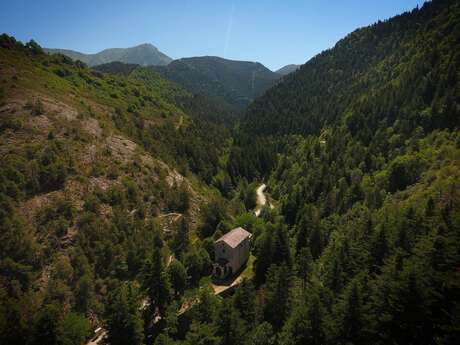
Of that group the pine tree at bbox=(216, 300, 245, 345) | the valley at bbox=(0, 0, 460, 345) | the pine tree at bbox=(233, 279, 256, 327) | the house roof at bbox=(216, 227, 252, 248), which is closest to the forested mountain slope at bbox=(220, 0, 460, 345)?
the valley at bbox=(0, 0, 460, 345)

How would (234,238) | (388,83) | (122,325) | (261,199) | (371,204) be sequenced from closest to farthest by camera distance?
(122,325)
(234,238)
(371,204)
(261,199)
(388,83)

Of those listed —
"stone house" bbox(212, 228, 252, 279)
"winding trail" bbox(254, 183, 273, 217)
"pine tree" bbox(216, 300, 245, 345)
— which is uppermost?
"pine tree" bbox(216, 300, 245, 345)

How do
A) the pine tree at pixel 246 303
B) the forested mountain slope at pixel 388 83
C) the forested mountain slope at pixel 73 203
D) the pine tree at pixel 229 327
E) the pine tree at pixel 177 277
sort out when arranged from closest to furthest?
1. the pine tree at pixel 229 327
2. the pine tree at pixel 246 303
3. the forested mountain slope at pixel 73 203
4. the pine tree at pixel 177 277
5. the forested mountain slope at pixel 388 83

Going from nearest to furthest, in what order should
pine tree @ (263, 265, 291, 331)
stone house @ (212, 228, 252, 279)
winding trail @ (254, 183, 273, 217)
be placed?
pine tree @ (263, 265, 291, 331), stone house @ (212, 228, 252, 279), winding trail @ (254, 183, 273, 217)

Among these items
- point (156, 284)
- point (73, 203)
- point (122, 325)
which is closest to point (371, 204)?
point (156, 284)

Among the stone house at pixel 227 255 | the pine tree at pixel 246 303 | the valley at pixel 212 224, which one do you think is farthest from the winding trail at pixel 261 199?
the pine tree at pixel 246 303

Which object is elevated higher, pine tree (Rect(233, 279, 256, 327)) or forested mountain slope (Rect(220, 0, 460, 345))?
forested mountain slope (Rect(220, 0, 460, 345))

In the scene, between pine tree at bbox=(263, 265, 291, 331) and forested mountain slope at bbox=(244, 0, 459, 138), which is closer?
pine tree at bbox=(263, 265, 291, 331)

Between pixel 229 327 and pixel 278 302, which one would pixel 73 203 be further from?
pixel 278 302

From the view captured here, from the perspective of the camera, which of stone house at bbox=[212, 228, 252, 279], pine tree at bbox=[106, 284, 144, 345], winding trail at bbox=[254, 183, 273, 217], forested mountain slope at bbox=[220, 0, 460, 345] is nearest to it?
forested mountain slope at bbox=[220, 0, 460, 345]

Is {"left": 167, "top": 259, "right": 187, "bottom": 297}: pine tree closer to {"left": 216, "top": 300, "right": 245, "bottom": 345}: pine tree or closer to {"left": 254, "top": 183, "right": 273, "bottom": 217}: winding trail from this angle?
{"left": 216, "top": 300, "right": 245, "bottom": 345}: pine tree

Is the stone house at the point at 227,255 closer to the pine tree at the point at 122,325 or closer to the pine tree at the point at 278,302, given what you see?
the pine tree at the point at 278,302

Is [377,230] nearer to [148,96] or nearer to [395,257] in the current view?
[395,257]
